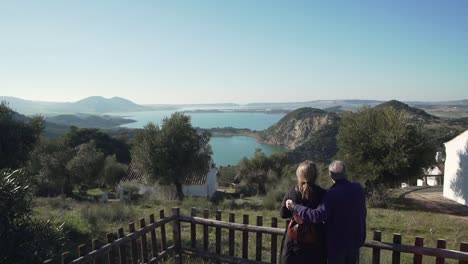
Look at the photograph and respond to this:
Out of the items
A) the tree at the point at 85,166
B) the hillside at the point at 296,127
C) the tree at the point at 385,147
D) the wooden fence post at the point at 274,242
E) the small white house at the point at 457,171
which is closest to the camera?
the wooden fence post at the point at 274,242

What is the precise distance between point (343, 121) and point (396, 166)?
164 inches

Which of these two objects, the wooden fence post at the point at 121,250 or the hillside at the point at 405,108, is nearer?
the wooden fence post at the point at 121,250

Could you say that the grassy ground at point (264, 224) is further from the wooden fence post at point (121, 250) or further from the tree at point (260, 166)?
the tree at point (260, 166)

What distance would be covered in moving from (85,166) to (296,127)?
102809 millimetres

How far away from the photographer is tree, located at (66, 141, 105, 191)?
34562 mm

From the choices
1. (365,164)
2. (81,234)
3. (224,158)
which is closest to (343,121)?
(365,164)

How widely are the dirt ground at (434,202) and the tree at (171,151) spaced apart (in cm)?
1360

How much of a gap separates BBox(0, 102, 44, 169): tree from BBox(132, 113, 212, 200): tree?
10.9 metres

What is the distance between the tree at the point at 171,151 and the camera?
977 inches

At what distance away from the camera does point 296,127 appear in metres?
131

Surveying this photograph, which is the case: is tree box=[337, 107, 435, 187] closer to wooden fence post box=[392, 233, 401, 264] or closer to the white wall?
wooden fence post box=[392, 233, 401, 264]

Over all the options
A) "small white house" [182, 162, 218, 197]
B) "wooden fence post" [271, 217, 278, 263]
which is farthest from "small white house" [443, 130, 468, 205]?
"small white house" [182, 162, 218, 197]

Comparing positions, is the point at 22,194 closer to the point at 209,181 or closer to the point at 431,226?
the point at 431,226

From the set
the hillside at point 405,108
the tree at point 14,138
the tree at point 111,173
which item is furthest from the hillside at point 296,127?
the tree at point 14,138
